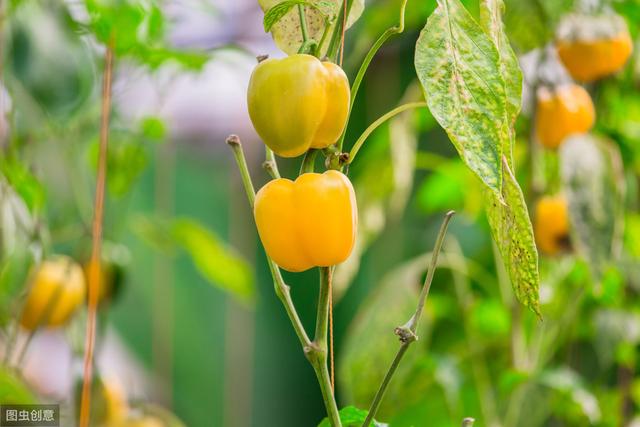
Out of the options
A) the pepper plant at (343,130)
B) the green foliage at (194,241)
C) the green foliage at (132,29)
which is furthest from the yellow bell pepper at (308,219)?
the green foliage at (194,241)

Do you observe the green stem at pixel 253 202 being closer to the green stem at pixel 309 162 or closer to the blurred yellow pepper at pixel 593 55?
the green stem at pixel 309 162

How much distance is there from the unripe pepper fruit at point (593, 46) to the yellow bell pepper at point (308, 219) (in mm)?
597

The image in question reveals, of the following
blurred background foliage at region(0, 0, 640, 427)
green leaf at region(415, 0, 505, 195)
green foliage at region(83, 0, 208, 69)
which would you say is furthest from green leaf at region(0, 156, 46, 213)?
green leaf at region(415, 0, 505, 195)

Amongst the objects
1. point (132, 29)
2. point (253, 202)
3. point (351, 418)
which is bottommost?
point (351, 418)

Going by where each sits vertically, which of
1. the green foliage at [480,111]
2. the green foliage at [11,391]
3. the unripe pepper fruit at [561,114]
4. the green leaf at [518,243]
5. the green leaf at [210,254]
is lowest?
the green foliage at [11,391]

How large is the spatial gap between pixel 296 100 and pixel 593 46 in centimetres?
62

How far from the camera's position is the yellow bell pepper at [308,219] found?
38 centimetres

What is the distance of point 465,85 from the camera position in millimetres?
344

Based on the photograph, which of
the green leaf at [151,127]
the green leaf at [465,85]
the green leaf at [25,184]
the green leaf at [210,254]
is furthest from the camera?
the green leaf at [210,254]

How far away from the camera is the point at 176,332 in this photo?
252 centimetres

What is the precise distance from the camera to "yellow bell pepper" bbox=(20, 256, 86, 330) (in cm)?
85

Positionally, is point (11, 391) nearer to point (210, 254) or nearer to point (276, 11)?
point (276, 11)

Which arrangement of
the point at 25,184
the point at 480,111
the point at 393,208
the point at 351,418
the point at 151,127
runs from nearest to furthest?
the point at 480,111 < the point at 351,418 < the point at 25,184 < the point at 151,127 < the point at 393,208

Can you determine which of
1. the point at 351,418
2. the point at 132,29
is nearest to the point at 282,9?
the point at 351,418
